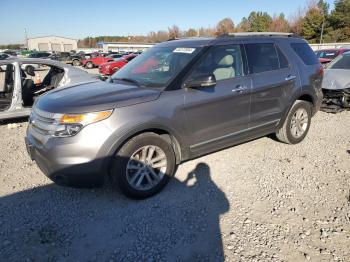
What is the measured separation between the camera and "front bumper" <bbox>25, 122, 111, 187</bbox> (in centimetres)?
305

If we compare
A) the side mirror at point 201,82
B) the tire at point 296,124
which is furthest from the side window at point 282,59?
the side mirror at point 201,82

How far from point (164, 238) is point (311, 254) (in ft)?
4.46

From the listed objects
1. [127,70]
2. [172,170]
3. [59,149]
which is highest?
[127,70]

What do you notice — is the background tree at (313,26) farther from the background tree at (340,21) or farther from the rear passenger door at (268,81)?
the rear passenger door at (268,81)

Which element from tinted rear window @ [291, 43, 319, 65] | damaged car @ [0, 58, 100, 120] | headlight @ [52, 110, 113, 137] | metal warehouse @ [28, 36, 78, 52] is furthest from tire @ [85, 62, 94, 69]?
metal warehouse @ [28, 36, 78, 52]

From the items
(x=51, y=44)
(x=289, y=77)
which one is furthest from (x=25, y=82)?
(x=51, y=44)

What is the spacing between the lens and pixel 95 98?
130 inches

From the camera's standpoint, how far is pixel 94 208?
3463 millimetres

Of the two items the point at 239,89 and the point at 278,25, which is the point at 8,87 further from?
the point at 278,25

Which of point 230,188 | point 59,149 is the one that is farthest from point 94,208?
point 230,188

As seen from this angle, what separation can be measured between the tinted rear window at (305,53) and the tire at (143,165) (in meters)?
3.01

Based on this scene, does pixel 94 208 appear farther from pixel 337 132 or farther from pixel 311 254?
pixel 337 132

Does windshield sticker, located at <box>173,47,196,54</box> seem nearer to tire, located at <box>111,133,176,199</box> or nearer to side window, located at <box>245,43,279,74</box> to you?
side window, located at <box>245,43,279,74</box>

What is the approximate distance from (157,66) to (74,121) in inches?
59.4
